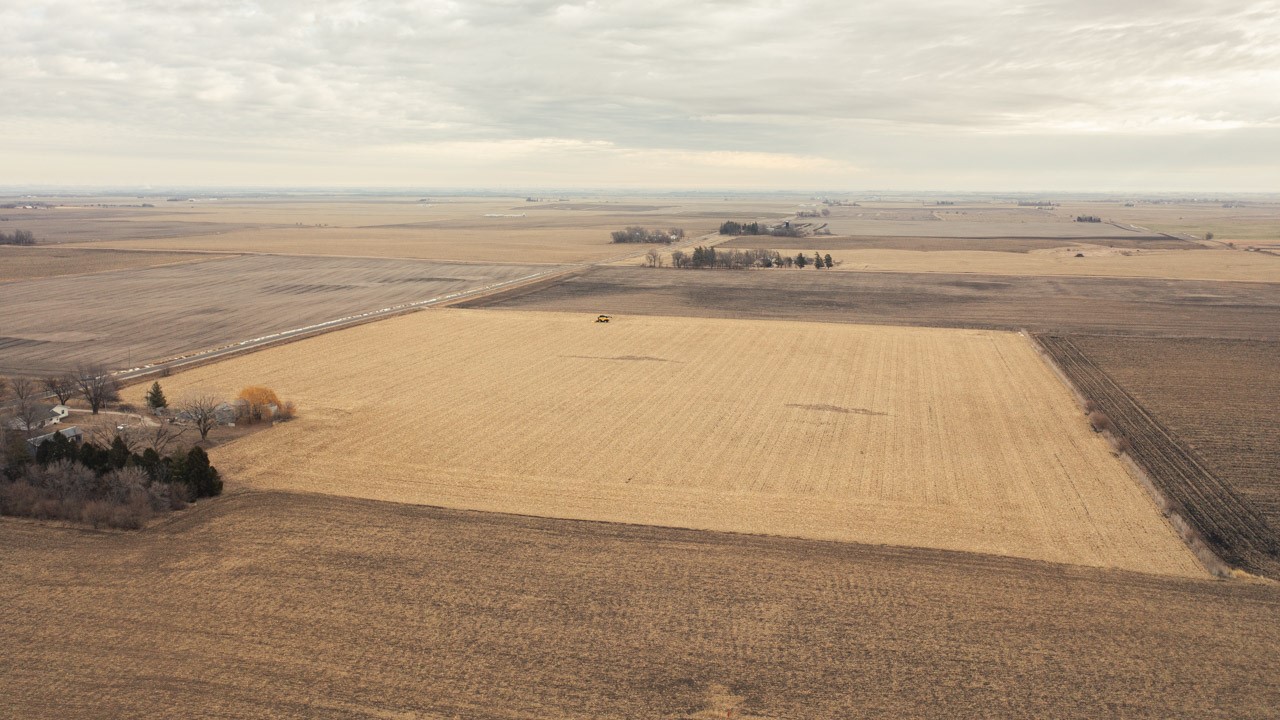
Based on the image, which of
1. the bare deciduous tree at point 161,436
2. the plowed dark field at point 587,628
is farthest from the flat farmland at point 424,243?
the plowed dark field at point 587,628

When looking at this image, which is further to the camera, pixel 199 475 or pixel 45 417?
pixel 45 417

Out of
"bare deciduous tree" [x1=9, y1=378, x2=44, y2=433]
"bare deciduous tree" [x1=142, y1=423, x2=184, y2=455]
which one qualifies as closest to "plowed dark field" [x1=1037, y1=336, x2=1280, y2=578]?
"bare deciduous tree" [x1=142, y1=423, x2=184, y2=455]

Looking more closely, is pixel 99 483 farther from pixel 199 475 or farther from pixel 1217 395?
pixel 1217 395

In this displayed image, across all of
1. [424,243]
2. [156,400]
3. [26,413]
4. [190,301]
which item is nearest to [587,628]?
[26,413]

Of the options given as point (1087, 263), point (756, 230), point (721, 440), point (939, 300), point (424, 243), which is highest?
point (756, 230)

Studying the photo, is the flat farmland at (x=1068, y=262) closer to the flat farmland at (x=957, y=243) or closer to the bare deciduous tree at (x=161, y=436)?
the flat farmland at (x=957, y=243)

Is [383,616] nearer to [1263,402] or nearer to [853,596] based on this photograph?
[853,596]

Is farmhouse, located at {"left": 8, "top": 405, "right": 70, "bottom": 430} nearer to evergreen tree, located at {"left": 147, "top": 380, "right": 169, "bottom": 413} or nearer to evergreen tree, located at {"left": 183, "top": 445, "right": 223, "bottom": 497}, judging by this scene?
evergreen tree, located at {"left": 147, "top": 380, "right": 169, "bottom": 413}

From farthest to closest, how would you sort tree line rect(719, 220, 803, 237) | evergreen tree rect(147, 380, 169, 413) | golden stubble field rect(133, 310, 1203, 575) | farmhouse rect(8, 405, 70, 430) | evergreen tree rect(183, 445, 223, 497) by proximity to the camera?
tree line rect(719, 220, 803, 237) < evergreen tree rect(147, 380, 169, 413) < farmhouse rect(8, 405, 70, 430) < evergreen tree rect(183, 445, 223, 497) < golden stubble field rect(133, 310, 1203, 575)
